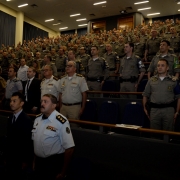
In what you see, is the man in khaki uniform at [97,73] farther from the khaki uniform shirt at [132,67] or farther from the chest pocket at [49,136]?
the chest pocket at [49,136]

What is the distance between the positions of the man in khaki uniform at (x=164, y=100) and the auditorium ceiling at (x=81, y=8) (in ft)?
29.9

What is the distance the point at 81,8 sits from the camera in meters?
11.6

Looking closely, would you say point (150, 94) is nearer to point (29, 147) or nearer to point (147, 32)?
point (29, 147)

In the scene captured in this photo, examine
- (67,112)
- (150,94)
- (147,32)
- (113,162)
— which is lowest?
(113,162)

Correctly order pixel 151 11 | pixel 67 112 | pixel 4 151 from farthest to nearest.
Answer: pixel 151 11 → pixel 67 112 → pixel 4 151

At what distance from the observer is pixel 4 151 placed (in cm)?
210

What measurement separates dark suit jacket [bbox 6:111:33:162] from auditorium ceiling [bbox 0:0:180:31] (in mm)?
9636

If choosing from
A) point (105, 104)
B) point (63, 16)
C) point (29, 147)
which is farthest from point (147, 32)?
point (63, 16)

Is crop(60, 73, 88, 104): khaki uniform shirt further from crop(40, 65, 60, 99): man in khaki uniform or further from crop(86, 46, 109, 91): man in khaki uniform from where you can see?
crop(86, 46, 109, 91): man in khaki uniform

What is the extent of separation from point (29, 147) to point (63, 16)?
11940 mm

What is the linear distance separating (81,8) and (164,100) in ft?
33.8

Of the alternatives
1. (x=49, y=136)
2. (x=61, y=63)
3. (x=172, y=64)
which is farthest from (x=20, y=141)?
(x=61, y=63)

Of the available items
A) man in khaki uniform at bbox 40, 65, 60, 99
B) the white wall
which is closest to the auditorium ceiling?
the white wall

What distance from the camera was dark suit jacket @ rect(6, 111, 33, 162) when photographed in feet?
6.42
